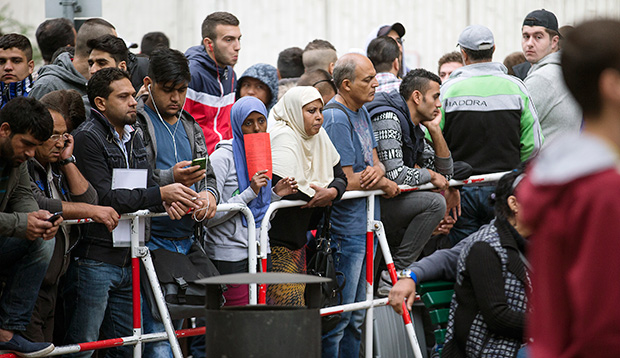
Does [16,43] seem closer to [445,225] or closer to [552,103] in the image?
[445,225]

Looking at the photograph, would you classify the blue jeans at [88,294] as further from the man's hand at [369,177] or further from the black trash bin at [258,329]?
the man's hand at [369,177]

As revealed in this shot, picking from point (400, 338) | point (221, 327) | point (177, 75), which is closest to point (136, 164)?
point (177, 75)

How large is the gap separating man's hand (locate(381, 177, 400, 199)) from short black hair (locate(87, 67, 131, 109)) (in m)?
1.92

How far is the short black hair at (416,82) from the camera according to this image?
6895 mm

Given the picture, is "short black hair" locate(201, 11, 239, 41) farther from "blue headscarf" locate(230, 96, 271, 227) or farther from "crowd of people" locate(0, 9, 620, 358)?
"blue headscarf" locate(230, 96, 271, 227)

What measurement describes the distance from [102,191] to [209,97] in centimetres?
223

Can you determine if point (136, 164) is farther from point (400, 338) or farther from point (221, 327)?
point (400, 338)

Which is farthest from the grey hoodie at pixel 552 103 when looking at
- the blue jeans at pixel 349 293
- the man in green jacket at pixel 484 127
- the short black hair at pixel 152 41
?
the short black hair at pixel 152 41

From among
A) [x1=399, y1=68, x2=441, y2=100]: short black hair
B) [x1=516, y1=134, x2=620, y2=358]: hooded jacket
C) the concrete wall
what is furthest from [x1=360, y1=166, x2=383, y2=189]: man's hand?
the concrete wall

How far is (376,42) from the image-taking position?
7773 mm

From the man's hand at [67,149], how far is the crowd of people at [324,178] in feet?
0.04

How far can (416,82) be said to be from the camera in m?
6.91

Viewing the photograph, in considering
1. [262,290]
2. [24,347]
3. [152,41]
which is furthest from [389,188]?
[152,41]

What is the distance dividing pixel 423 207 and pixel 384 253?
0.48 m
